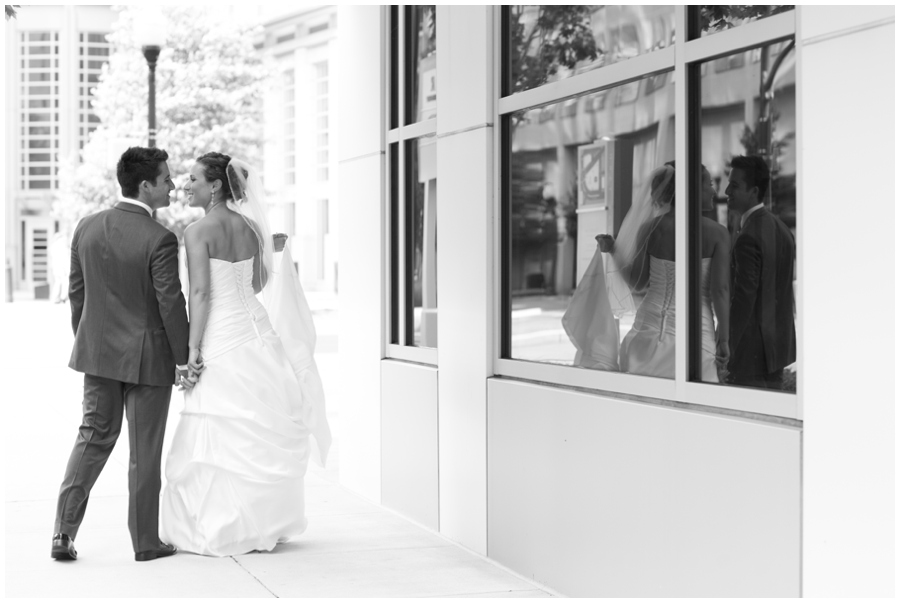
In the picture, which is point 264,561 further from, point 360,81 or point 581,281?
point 360,81

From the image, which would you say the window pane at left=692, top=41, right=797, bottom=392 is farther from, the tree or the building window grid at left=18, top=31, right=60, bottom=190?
the building window grid at left=18, top=31, right=60, bottom=190

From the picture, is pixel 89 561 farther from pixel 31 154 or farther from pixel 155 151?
pixel 31 154

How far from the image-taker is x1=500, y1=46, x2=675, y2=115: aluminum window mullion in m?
4.61

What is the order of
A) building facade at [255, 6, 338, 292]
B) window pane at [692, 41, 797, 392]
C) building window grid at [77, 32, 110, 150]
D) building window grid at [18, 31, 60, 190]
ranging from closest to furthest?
window pane at [692, 41, 797, 392], building facade at [255, 6, 338, 292], building window grid at [77, 32, 110, 150], building window grid at [18, 31, 60, 190]

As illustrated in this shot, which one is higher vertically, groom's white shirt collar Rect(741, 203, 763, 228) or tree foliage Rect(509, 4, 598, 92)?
tree foliage Rect(509, 4, 598, 92)

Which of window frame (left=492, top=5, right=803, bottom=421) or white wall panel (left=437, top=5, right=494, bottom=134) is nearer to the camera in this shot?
window frame (left=492, top=5, right=803, bottom=421)

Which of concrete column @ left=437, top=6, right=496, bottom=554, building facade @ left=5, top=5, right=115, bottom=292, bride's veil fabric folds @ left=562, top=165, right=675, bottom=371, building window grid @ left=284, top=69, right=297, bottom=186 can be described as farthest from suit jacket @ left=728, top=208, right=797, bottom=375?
building facade @ left=5, top=5, right=115, bottom=292

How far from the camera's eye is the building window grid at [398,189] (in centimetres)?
730

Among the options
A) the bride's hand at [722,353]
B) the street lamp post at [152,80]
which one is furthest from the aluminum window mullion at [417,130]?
the street lamp post at [152,80]

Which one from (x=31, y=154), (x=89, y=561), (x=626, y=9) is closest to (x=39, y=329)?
(x=89, y=561)

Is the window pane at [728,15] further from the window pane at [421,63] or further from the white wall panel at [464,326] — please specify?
the window pane at [421,63]

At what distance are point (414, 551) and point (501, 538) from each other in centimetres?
57

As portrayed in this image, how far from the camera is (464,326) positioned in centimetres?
613

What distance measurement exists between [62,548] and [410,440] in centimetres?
216
